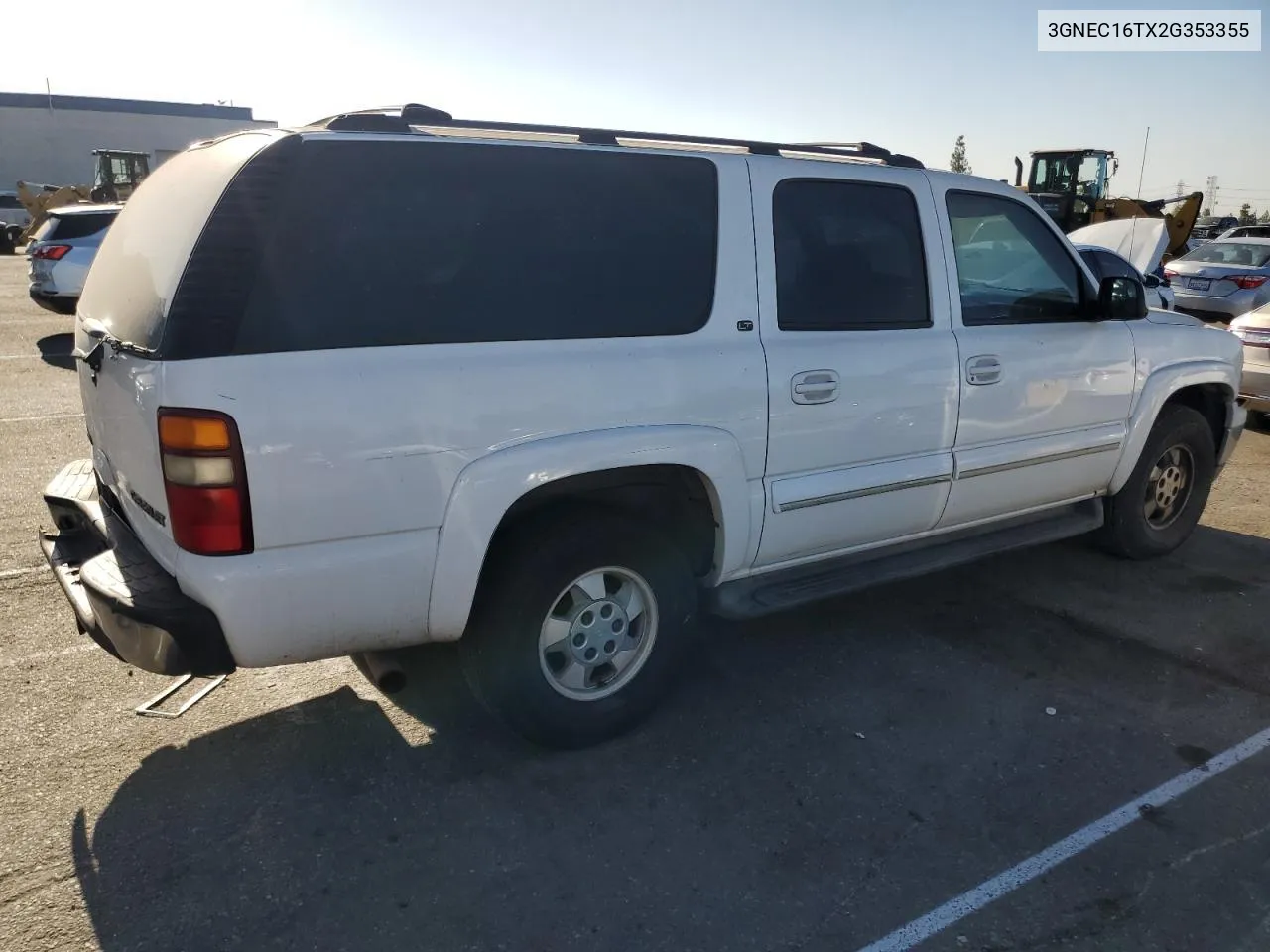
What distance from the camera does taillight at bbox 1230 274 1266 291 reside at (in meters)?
14.1

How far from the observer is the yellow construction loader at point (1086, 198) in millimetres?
22047

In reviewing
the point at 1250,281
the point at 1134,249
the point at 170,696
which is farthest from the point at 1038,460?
the point at 1250,281

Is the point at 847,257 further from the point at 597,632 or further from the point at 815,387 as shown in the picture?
the point at 597,632

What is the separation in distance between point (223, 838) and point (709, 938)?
4.82ft

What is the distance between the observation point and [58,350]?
38.9 feet

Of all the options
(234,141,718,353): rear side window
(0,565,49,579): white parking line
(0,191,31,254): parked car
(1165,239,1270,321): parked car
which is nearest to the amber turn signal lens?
(234,141,718,353): rear side window

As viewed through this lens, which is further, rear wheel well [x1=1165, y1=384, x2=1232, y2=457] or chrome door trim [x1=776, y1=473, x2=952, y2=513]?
rear wheel well [x1=1165, y1=384, x2=1232, y2=457]

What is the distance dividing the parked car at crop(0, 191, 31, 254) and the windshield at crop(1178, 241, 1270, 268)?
30325 mm

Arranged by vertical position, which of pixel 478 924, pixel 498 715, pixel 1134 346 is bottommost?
pixel 478 924

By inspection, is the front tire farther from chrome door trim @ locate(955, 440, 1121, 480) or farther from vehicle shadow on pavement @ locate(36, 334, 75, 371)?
vehicle shadow on pavement @ locate(36, 334, 75, 371)

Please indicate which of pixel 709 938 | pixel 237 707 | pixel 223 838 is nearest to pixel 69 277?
pixel 237 707

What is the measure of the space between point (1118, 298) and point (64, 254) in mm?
12979

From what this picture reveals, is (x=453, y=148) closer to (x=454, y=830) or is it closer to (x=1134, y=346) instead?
(x=454, y=830)

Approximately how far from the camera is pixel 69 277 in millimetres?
12977
